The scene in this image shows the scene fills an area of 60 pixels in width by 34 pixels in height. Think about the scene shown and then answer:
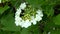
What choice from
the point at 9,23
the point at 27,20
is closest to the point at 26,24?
the point at 27,20

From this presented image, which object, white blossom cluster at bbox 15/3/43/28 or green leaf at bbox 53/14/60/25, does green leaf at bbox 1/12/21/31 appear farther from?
green leaf at bbox 53/14/60/25

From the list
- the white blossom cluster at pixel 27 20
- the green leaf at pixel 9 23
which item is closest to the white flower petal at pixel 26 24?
the white blossom cluster at pixel 27 20

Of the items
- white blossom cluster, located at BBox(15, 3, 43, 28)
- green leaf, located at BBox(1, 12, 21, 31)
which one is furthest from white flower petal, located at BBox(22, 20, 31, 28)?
green leaf, located at BBox(1, 12, 21, 31)

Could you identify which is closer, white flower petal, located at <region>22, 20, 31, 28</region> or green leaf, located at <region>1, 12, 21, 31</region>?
white flower petal, located at <region>22, 20, 31, 28</region>

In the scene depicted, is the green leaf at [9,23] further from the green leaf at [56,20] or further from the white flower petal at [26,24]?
the green leaf at [56,20]

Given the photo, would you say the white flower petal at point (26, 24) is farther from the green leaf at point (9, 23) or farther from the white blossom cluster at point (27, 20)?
the green leaf at point (9, 23)

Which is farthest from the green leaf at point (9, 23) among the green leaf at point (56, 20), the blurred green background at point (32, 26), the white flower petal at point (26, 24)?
the green leaf at point (56, 20)

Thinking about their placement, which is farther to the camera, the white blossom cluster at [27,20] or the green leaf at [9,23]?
the green leaf at [9,23]

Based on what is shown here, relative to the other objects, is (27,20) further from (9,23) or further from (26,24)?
(9,23)

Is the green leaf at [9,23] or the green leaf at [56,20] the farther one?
the green leaf at [9,23]

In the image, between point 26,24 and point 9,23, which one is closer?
point 26,24

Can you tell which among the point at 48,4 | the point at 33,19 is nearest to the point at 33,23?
the point at 33,19
